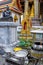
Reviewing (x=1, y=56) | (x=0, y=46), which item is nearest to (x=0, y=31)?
(x=0, y=46)

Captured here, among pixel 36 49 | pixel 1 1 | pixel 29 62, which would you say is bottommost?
pixel 29 62

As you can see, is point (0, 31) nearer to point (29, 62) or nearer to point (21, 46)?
point (21, 46)

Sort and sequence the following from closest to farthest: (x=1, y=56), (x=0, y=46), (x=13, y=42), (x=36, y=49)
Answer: (x=36, y=49) → (x=1, y=56) → (x=0, y=46) → (x=13, y=42)

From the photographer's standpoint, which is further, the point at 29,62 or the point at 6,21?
the point at 6,21

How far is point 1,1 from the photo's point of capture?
43.3 ft

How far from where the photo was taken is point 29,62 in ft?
15.3

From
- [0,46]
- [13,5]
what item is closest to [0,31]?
[0,46]

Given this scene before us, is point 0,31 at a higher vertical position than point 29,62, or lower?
higher

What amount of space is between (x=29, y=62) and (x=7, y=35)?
150 cm

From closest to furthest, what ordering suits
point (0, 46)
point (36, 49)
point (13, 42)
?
1. point (36, 49)
2. point (0, 46)
3. point (13, 42)

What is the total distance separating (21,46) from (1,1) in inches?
307

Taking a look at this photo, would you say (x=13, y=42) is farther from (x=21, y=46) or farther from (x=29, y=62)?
(x=29, y=62)

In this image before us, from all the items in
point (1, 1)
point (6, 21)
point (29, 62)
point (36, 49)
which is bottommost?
point (29, 62)

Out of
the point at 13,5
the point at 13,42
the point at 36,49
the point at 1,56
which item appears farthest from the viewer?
the point at 13,5
